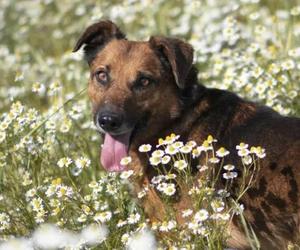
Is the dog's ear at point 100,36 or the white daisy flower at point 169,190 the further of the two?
the dog's ear at point 100,36

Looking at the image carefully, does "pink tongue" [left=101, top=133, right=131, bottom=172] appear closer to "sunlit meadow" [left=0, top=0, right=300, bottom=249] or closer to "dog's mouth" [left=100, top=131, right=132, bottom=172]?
"dog's mouth" [left=100, top=131, right=132, bottom=172]

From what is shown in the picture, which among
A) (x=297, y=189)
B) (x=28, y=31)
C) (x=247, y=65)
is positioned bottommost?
(x=28, y=31)

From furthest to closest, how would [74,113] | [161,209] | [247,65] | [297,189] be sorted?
[247,65]
[74,113]
[161,209]
[297,189]

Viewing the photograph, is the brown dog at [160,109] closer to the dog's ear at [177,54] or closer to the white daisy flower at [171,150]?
the dog's ear at [177,54]

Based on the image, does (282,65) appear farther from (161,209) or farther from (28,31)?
(28,31)

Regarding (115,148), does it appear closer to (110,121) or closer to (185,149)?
(110,121)

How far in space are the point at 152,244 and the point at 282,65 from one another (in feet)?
8.56

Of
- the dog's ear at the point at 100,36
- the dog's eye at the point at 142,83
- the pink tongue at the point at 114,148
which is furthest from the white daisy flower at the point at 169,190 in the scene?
the dog's ear at the point at 100,36

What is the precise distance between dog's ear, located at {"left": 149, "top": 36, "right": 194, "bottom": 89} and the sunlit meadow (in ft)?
1.50

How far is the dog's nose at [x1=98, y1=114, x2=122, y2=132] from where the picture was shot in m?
5.14

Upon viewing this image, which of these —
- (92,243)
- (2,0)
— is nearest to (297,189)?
(92,243)

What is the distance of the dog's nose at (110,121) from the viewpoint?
5.14 meters

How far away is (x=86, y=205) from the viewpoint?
476 cm

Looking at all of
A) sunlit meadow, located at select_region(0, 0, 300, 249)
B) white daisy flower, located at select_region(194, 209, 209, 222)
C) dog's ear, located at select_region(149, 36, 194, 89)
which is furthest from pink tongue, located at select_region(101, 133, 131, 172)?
white daisy flower, located at select_region(194, 209, 209, 222)
